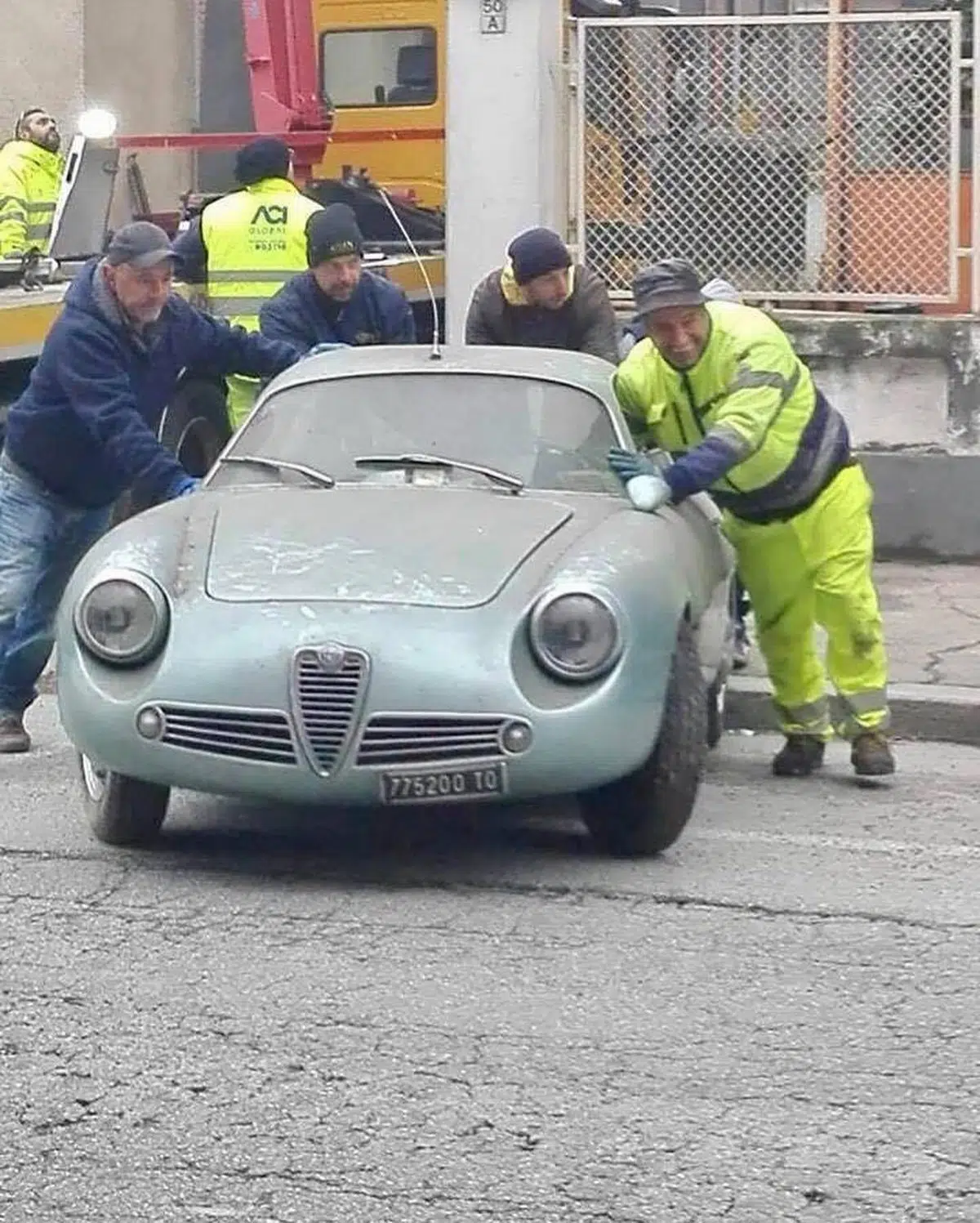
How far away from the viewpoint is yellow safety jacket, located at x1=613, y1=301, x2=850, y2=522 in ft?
24.5

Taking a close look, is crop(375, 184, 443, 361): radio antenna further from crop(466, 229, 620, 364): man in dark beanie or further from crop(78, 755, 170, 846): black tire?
crop(78, 755, 170, 846): black tire

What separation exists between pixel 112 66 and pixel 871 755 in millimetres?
16932

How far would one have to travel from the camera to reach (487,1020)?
535cm

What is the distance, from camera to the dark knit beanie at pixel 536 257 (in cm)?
866

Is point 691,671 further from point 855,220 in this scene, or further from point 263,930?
point 855,220

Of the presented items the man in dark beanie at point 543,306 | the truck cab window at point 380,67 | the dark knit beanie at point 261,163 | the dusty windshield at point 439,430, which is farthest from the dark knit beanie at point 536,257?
the truck cab window at point 380,67

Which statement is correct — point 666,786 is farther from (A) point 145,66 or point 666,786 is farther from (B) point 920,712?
(A) point 145,66

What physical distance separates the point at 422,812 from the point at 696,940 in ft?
4.35

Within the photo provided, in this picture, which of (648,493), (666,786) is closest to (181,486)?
(648,493)

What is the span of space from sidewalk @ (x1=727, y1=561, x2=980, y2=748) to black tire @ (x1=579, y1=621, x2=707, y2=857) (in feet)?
7.60

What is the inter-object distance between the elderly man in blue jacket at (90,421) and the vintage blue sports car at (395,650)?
83 centimetres

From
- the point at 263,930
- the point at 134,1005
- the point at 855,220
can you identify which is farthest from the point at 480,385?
the point at 855,220

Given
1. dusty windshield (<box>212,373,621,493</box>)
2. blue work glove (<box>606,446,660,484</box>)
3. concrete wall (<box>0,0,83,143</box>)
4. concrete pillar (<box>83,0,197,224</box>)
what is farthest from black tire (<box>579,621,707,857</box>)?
concrete wall (<box>0,0,83,143</box>)

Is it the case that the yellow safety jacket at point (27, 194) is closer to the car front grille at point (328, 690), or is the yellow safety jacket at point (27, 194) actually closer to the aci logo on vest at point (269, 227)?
the aci logo on vest at point (269, 227)
